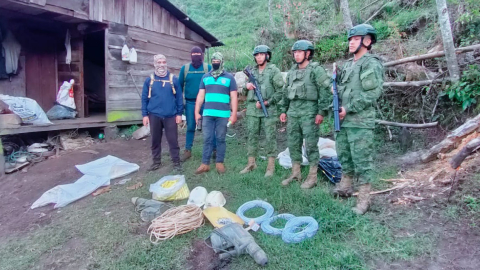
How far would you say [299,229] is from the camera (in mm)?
3234

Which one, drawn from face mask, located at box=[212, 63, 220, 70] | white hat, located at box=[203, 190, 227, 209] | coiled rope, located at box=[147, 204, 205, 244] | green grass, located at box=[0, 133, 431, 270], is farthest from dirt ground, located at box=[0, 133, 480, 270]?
face mask, located at box=[212, 63, 220, 70]

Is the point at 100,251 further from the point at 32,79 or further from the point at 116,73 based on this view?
the point at 32,79

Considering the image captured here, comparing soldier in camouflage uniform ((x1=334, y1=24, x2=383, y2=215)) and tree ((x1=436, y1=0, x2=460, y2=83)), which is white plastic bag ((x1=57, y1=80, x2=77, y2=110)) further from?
tree ((x1=436, y1=0, x2=460, y2=83))

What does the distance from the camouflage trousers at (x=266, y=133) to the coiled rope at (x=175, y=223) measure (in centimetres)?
174

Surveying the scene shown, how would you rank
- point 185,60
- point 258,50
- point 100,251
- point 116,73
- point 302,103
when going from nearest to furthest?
point 100,251
point 302,103
point 258,50
point 116,73
point 185,60

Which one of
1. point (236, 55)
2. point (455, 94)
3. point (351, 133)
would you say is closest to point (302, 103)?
point (351, 133)

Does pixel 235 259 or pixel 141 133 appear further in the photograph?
pixel 141 133

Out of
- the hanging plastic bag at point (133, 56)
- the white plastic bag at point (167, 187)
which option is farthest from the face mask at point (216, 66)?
the hanging plastic bag at point (133, 56)

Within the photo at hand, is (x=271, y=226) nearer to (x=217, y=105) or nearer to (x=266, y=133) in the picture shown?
(x=266, y=133)

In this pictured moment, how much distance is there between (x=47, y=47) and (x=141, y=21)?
110 inches

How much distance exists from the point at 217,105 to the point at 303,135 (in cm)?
141

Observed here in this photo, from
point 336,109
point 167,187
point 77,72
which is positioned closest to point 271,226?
point 336,109

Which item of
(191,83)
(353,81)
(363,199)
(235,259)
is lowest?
(235,259)

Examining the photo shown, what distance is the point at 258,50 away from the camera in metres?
4.69
